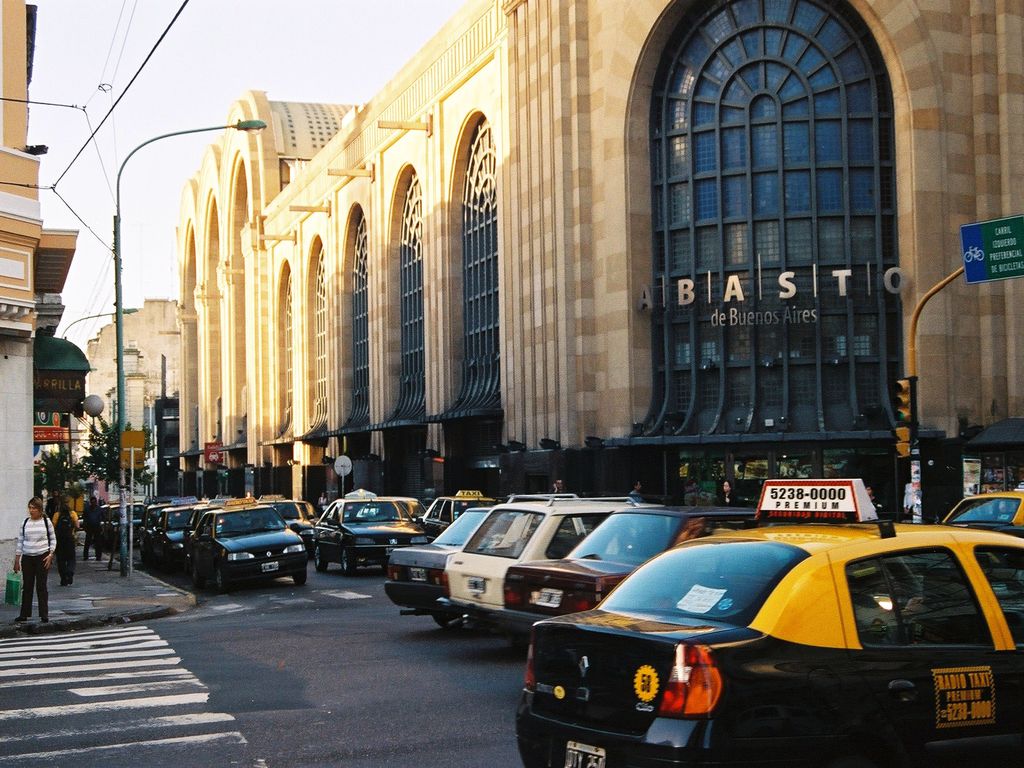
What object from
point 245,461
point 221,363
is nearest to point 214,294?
point 221,363

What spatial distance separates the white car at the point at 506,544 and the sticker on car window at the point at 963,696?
704cm

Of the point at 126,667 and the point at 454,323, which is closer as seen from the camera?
the point at 126,667

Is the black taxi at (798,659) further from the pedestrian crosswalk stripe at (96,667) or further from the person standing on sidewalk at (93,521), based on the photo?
the person standing on sidewalk at (93,521)

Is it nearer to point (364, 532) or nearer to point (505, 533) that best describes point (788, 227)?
point (364, 532)

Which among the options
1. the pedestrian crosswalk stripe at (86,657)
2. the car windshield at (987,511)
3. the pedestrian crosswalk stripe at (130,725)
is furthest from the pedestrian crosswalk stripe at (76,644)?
the car windshield at (987,511)

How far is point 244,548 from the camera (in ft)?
82.1

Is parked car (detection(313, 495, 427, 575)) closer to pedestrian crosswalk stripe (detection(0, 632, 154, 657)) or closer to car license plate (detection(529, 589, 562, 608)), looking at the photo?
pedestrian crosswalk stripe (detection(0, 632, 154, 657))

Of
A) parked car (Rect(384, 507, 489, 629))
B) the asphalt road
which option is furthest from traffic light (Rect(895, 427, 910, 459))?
parked car (Rect(384, 507, 489, 629))

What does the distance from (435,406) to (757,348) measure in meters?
17.9

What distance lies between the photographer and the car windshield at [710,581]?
6496mm

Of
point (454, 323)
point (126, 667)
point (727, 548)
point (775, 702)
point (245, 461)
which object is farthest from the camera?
point (245, 461)

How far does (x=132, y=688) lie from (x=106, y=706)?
0.97 m

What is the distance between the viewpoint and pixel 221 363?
100688 millimetres

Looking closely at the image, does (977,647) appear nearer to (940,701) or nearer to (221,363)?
(940,701)
